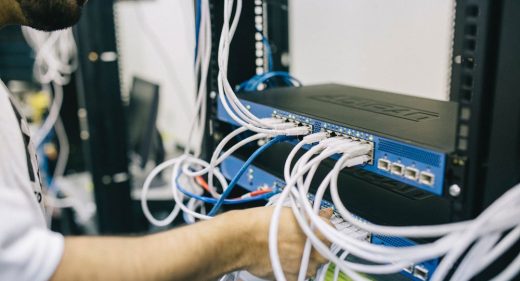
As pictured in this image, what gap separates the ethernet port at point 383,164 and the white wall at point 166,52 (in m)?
1.58

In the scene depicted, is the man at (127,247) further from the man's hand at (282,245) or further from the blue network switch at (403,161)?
Result: the blue network switch at (403,161)

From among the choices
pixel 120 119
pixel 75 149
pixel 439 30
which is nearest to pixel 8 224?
pixel 439 30

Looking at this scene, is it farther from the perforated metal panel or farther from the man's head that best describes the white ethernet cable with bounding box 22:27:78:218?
the perforated metal panel

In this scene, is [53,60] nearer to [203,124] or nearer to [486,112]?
[203,124]

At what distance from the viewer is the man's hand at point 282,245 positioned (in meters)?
0.49

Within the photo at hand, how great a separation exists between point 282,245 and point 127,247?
0.56 feet

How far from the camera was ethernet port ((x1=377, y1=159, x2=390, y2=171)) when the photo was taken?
49cm

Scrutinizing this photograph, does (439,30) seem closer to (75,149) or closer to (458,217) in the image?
(458,217)

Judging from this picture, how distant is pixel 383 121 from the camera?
0.58 meters

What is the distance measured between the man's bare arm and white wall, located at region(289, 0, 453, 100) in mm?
587

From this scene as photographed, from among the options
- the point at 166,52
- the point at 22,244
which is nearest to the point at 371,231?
the point at 22,244

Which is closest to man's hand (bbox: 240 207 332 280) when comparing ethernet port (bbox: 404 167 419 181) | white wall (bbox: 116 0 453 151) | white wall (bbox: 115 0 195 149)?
ethernet port (bbox: 404 167 419 181)

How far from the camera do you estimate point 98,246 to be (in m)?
0.46

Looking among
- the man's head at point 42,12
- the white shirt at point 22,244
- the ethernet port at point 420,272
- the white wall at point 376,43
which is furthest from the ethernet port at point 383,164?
the man's head at point 42,12
